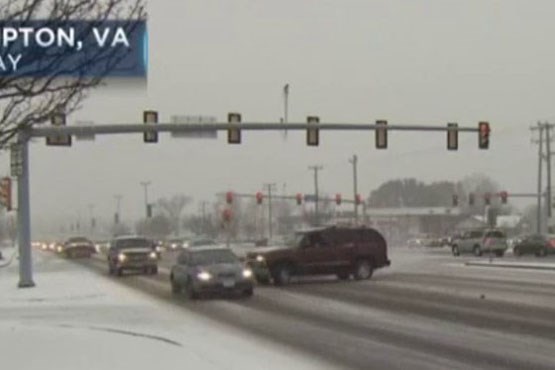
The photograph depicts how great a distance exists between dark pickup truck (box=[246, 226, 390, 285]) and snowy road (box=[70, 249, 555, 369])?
692 mm

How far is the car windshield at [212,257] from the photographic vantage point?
2941 cm

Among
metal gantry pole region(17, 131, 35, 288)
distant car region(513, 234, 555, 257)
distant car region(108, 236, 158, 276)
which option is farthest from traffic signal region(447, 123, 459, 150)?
distant car region(513, 234, 555, 257)

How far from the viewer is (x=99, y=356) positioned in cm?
1335

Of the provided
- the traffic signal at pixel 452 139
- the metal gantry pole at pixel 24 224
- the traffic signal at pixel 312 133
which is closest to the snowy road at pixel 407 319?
the metal gantry pole at pixel 24 224

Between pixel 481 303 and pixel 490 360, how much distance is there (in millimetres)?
10029

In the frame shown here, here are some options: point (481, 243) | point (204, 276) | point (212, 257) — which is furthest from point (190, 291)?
point (481, 243)

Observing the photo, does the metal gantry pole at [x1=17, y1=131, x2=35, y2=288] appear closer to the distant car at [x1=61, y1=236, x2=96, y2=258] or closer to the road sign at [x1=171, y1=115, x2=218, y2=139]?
the road sign at [x1=171, y1=115, x2=218, y2=139]

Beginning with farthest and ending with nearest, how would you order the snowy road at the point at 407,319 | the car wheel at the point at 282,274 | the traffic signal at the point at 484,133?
the traffic signal at the point at 484,133 → the car wheel at the point at 282,274 → the snowy road at the point at 407,319

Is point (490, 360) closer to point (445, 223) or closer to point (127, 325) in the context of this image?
point (127, 325)

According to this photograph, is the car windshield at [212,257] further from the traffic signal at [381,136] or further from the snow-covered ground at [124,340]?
the traffic signal at [381,136]

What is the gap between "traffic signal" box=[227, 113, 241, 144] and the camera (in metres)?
33.0

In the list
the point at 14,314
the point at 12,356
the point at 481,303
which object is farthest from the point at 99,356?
the point at 481,303

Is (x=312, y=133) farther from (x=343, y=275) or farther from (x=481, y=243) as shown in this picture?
(x=481, y=243)

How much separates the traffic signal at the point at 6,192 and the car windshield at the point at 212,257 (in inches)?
727
